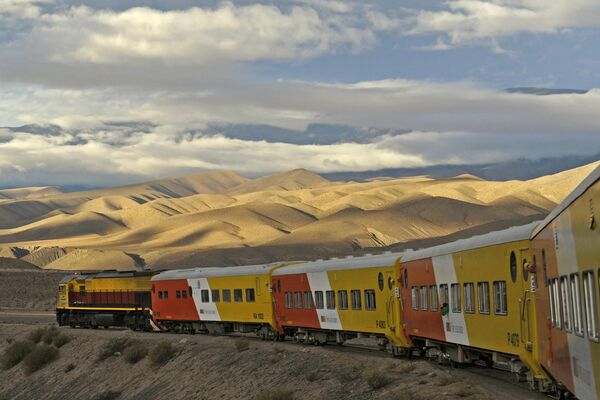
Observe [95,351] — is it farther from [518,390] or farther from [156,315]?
[518,390]

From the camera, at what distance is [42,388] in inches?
2109

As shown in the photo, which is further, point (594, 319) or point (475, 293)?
point (475, 293)

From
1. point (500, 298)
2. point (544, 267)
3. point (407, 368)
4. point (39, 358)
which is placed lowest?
point (407, 368)

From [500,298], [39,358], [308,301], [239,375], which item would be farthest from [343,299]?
[39,358]

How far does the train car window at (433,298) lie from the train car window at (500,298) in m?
6.08

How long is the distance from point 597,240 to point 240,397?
27494 mm

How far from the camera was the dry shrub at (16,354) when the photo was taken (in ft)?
198

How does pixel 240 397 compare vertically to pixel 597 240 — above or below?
below

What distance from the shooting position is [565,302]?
543 inches

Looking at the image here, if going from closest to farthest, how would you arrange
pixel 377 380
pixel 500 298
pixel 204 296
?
1. pixel 500 298
2. pixel 377 380
3. pixel 204 296

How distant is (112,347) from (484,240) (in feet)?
112

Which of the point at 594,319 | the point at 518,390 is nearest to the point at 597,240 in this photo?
the point at 594,319

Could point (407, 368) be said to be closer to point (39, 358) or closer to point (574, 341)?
point (574, 341)

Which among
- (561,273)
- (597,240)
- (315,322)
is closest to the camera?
(597,240)
